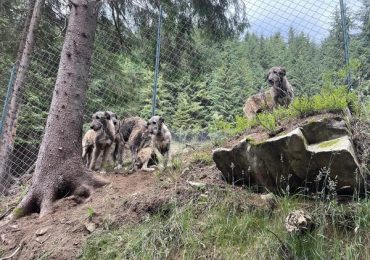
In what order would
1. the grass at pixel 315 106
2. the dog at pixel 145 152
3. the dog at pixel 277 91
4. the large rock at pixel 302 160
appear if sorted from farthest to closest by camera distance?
1. the dog at pixel 277 91
2. the dog at pixel 145 152
3. the grass at pixel 315 106
4. the large rock at pixel 302 160

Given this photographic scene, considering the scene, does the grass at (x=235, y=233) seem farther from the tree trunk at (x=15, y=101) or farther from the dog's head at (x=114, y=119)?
the tree trunk at (x=15, y=101)

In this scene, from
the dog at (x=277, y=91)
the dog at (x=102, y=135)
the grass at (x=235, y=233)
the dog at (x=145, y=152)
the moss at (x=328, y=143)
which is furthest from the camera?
the dog at (x=102, y=135)

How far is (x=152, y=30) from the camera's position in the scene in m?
8.80

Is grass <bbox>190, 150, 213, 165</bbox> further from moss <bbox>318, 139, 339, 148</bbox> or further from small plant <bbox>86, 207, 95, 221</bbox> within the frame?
moss <bbox>318, 139, 339, 148</bbox>

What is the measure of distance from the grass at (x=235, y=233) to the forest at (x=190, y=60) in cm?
259

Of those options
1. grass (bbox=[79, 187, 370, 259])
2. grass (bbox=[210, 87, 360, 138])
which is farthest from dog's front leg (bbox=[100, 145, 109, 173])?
grass (bbox=[210, 87, 360, 138])

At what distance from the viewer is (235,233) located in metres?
3.86

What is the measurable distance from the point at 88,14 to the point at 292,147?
385 cm

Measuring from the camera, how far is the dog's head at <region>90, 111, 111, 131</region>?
7562mm

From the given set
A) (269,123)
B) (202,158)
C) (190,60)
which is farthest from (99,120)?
(269,123)

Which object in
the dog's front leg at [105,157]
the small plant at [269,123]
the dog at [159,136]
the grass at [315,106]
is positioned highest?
the grass at [315,106]

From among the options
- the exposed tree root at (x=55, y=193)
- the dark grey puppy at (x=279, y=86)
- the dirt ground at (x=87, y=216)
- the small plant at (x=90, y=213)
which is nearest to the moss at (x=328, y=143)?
the dirt ground at (x=87, y=216)

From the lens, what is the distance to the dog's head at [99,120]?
7.56 metres

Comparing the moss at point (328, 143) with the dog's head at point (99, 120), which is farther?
the dog's head at point (99, 120)
